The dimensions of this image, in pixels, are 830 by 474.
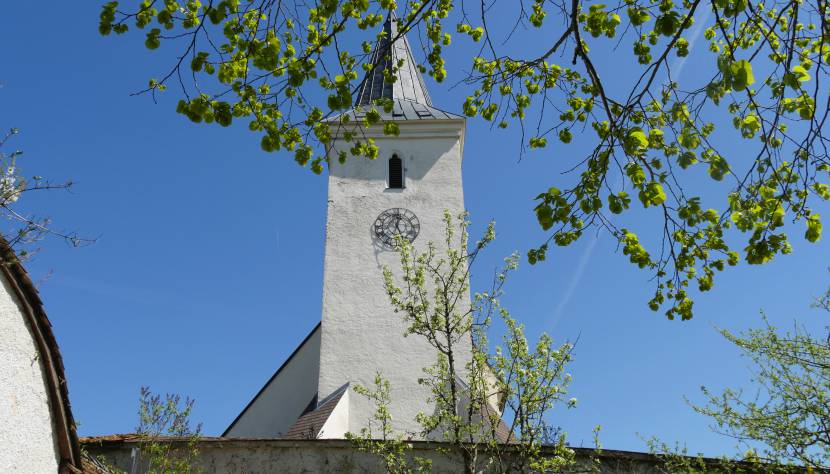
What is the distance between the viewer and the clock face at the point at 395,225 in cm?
1609

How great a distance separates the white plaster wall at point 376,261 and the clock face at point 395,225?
0.15 m

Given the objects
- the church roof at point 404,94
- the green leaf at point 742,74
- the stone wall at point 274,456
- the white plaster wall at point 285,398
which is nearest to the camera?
the green leaf at point 742,74

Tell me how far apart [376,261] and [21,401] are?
1000cm

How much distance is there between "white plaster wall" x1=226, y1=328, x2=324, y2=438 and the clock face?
8.40 ft

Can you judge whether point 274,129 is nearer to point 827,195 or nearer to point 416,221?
point 827,195

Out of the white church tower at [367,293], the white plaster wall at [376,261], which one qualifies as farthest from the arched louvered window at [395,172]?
the white plaster wall at [376,261]

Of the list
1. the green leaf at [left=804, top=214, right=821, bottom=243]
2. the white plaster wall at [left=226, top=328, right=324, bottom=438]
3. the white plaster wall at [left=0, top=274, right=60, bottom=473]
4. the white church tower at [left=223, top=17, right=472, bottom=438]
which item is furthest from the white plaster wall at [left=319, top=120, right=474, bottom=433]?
the green leaf at [left=804, top=214, right=821, bottom=243]

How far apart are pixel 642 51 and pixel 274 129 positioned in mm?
3134

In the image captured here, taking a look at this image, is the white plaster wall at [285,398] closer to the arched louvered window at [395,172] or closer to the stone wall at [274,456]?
the arched louvered window at [395,172]

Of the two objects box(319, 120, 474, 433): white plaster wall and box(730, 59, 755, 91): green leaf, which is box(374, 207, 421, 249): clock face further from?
box(730, 59, 755, 91): green leaf

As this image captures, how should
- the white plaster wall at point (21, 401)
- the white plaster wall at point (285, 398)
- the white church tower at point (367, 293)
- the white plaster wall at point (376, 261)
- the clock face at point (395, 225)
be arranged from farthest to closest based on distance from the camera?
the clock face at point (395, 225) → the white plaster wall at point (285, 398) → the white plaster wall at point (376, 261) → the white church tower at point (367, 293) → the white plaster wall at point (21, 401)

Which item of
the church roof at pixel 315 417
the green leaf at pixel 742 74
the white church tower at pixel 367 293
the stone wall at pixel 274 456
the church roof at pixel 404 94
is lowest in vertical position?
the stone wall at pixel 274 456

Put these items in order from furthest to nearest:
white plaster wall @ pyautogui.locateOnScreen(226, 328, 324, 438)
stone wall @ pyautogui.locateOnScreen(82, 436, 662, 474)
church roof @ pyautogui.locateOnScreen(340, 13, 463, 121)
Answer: church roof @ pyautogui.locateOnScreen(340, 13, 463, 121) → white plaster wall @ pyautogui.locateOnScreen(226, 328, 324, 438) → stone wall @ pyautogui.locateOnScreen(82, 436, 662, 474)

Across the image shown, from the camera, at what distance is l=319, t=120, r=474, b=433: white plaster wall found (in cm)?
1403
